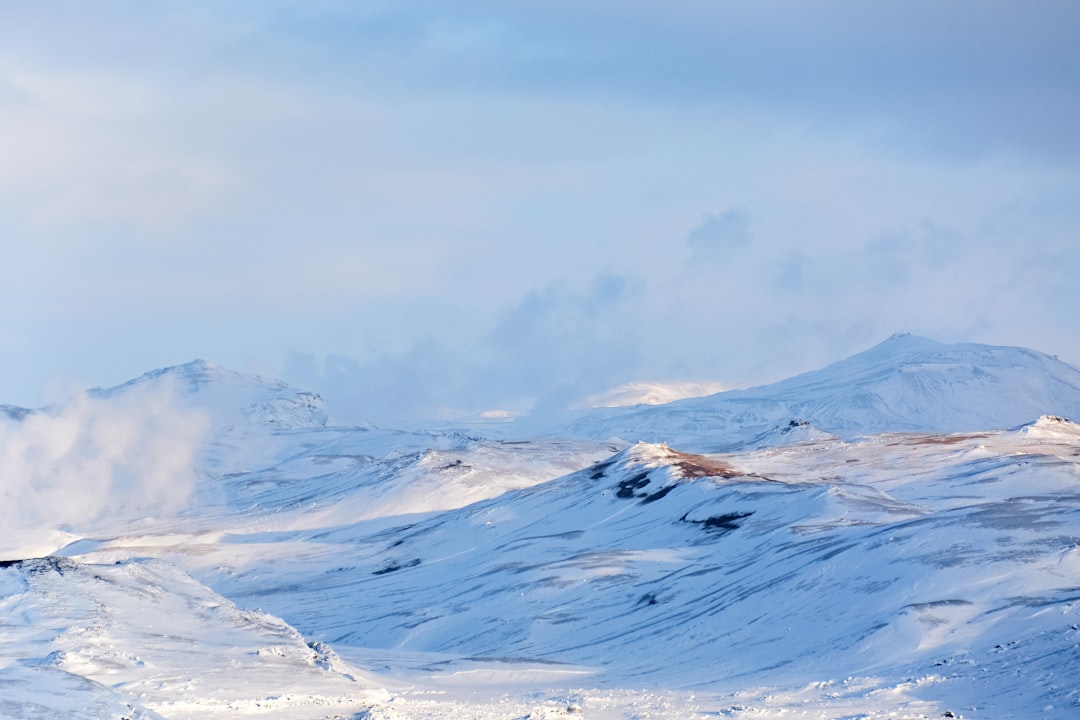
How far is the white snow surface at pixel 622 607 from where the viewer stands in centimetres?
4081

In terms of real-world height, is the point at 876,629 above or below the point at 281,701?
below

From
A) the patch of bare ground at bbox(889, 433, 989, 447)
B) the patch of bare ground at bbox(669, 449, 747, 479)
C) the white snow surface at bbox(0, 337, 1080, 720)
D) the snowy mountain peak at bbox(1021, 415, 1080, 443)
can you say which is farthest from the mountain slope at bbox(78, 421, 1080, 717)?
the patch of bare ground at bbox(889, 433, 989, 447)

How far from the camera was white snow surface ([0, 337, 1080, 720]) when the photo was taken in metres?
40.8

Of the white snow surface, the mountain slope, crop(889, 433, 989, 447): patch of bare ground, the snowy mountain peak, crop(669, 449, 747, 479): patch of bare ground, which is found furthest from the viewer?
crop(889, 433, 989, 447): patch of bare ground

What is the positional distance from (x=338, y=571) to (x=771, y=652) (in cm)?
6507

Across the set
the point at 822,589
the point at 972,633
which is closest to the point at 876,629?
the point at 972,633

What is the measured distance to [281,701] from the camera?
3862 cm

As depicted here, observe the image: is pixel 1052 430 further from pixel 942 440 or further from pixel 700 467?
pixel 700 467

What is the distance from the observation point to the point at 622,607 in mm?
76312

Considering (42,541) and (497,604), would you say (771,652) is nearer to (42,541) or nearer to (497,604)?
(497,604)

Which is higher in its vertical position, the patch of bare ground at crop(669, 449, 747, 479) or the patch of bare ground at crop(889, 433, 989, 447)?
the patch of bare ground at crop(669, 449, 747, 479)

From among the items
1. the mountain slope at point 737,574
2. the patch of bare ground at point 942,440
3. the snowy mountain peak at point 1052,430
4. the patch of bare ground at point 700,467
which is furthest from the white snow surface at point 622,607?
the patch of bare ground at point 942,440

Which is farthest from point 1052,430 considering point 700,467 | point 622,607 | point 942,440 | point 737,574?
point 622,607

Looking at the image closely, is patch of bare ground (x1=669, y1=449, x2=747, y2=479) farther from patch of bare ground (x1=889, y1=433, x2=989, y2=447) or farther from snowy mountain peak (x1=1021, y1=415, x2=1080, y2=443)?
snowy mountain peak (x1=1021, y1=415, x2=1080, y2=443)
